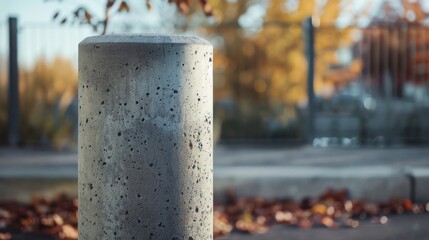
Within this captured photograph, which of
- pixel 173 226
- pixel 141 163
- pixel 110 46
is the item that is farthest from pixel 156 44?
pixel 173 226

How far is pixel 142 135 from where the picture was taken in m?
3.20

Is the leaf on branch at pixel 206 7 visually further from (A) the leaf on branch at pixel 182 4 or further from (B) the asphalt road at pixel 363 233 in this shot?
(B) the asphalt road at pixel 363 233

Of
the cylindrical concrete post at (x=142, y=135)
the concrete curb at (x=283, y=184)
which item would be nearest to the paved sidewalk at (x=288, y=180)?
the concrete curb at (x=283, y=184)

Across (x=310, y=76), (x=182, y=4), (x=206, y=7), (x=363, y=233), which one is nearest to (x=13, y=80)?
(x=310, y=76)

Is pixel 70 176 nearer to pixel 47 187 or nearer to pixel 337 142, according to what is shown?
pixel 47 187

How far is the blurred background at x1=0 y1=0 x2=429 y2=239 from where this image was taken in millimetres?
6535

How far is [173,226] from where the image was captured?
3.27m

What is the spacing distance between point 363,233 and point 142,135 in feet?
9.76

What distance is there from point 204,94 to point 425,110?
32.0 ft

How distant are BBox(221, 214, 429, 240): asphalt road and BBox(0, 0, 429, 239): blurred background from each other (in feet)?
0.13

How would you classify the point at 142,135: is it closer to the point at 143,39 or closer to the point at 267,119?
the point at 143,39

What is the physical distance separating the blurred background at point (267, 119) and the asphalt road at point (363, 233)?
0.13 ft

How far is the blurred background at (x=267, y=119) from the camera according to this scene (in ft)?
21.4

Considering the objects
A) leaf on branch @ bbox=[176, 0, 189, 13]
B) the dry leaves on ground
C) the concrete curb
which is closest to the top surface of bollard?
leaf on branch @ bbox=[176, 0, 189, 13]
